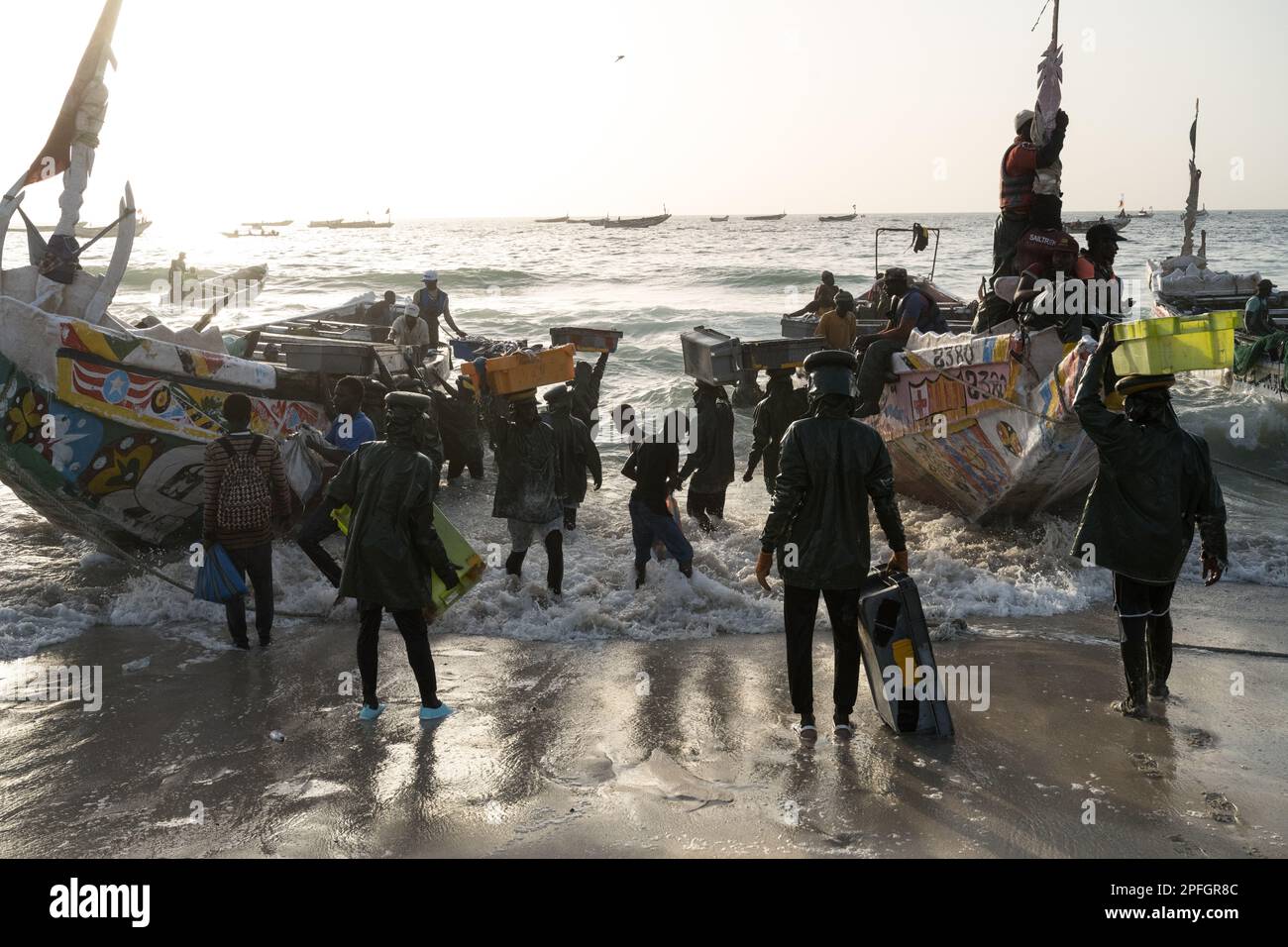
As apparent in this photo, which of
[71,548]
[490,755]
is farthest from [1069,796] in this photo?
[71,548]

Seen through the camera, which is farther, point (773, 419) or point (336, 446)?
point (773, 419)

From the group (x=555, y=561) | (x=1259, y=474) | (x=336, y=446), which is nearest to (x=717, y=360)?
(x=555, y=561)

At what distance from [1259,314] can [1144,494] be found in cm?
1275

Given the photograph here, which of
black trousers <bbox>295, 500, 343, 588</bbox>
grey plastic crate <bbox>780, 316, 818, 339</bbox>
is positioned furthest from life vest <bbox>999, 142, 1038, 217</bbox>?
grey plastic crate <bbox>780, 316, 818, 339</bbox>

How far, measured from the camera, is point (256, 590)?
6922 millimetres

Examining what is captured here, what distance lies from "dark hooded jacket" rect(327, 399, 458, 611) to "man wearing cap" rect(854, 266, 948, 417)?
5758 mm

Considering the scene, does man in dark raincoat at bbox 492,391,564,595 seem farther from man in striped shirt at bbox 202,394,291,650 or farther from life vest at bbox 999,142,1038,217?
life vest at bbox 999,142,1038,217

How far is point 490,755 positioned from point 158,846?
146 centimetres

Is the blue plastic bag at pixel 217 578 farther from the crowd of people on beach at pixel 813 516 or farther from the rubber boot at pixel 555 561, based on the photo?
the rubber boot at pixel 555 561

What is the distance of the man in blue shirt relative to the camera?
23.9 feet

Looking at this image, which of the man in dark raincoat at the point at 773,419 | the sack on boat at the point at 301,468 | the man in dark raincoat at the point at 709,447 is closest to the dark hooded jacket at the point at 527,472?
the man in dark raincoat at the point at 709,447

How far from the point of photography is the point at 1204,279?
21641 millimetres

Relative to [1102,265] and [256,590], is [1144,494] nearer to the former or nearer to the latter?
[1102,265]
